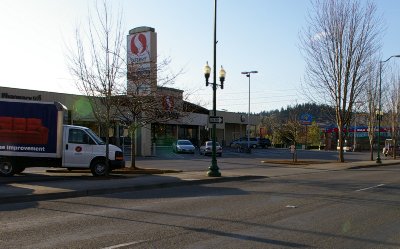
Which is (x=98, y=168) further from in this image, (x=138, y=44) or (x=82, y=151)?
(x=138, y=44)

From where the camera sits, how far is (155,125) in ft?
154

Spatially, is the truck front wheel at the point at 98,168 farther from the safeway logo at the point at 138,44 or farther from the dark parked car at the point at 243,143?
the dark parked car at the point at 243,143

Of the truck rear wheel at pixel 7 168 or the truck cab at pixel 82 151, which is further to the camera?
the truck cab at pixel 82 151

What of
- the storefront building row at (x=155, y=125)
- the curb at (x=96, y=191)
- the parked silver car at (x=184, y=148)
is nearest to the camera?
the curb at (x=96, y=191)

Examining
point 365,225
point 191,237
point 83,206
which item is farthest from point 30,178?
point 365,225

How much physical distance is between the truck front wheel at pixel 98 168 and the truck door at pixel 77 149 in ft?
0.79

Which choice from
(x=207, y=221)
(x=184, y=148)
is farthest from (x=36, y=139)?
(x=184, y=148)

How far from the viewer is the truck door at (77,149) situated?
19062 millimetres

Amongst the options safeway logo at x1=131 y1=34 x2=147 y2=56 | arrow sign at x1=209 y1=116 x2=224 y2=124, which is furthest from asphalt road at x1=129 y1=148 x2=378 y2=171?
safeway logo at x1=131 y1=34 x2=147 y2=56

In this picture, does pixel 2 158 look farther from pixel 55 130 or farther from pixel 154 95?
pixel 154 95

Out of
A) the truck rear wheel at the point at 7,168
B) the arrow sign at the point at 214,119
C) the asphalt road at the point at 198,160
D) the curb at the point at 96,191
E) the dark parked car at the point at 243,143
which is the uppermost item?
the arrow sign at the point at 214,119

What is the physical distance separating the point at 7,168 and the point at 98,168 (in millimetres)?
3508

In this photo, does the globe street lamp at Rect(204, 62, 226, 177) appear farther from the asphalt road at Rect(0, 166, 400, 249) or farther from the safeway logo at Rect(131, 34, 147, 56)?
the safeway logo at Rect(131, 34, 147, 56)

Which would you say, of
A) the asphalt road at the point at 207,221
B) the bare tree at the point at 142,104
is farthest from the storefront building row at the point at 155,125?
the asphalt road at the point at 207,221
